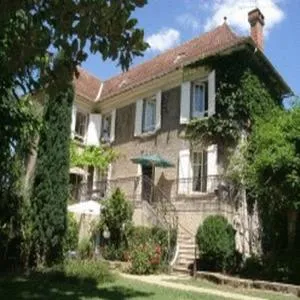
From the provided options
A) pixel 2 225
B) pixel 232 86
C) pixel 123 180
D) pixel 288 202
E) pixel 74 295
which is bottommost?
pixel 74 295

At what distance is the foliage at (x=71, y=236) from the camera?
18.9 meters

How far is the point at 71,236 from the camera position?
64.0 ft

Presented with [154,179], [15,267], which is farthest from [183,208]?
[15,267]

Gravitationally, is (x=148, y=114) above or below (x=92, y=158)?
above

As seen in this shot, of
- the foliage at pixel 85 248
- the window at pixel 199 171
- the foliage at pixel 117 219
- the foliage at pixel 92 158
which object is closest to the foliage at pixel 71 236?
the foliage at pixel 85 248

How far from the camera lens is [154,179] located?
24.2 metres

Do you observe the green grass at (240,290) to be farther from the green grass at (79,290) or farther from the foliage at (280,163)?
the foliage at (280,163)

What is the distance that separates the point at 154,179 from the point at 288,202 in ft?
29.3

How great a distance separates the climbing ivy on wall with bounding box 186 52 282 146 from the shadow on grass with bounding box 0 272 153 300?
10.2 meters

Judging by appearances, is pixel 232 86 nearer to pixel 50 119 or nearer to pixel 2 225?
pixel 50 119

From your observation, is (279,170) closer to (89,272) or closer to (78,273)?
(89,272)

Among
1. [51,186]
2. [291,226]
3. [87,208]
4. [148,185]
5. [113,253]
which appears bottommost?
[113,253]

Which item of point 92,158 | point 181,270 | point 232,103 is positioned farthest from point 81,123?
point 181,270

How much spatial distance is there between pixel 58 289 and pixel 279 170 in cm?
789
